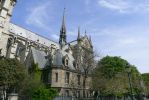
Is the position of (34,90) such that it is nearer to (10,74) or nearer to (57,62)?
(10,74)

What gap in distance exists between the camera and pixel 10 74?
31875 millimetres

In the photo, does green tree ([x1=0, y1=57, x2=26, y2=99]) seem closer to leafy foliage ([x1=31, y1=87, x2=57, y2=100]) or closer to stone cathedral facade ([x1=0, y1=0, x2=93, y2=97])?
leafy foliage ([x1=31, y1=87, x2=57, y2=100])

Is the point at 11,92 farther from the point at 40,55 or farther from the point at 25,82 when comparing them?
the point at 40,55

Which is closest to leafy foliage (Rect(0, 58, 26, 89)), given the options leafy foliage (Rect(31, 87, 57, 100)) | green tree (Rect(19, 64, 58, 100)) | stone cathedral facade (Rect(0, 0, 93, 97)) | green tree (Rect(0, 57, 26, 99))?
green tree (Rect(0, 57, 26, 99))

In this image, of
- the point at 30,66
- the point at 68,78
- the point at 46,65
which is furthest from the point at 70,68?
the point at 30,66

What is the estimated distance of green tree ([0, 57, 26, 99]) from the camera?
31.3 m

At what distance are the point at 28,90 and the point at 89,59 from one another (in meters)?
15.2

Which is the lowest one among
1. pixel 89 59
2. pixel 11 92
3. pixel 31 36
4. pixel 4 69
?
pixel 11 92

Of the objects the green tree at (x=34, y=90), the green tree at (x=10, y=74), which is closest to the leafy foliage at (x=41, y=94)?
the green tree at (x=34, y=90)

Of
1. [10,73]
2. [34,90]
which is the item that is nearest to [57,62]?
[34,90]

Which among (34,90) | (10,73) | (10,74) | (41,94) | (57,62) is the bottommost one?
(41,94)

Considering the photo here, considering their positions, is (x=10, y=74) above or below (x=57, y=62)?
below

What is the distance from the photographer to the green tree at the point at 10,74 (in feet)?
103

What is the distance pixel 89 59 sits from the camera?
4381cm
